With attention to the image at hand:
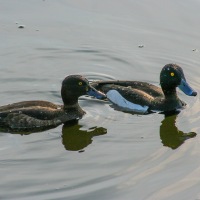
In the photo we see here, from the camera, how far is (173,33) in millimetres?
16719

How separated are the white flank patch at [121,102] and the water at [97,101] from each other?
0.23 metres

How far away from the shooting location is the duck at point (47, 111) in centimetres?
1236

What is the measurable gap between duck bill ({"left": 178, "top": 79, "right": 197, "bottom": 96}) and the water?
10.7 inches

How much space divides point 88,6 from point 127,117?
577 cm

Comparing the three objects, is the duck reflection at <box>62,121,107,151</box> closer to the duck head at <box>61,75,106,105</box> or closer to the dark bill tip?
the duck head at <box>61,75,106,105</box>

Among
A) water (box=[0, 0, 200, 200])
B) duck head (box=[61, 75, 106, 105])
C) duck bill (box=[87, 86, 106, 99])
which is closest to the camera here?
water (box=[0, 0, 200, 200])

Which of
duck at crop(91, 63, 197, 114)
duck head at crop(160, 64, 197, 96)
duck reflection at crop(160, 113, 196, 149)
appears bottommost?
duck reflection at crop(160, 113, 196, 149)

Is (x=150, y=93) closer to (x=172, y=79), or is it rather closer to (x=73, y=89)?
(x=172, y=79)

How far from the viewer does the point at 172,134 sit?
41.5 feet

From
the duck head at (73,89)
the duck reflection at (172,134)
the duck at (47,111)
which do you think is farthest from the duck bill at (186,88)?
the duck head at (73,89)

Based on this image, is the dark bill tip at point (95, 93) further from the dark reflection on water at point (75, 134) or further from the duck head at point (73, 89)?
the dark reflection on water at point (75, 134)

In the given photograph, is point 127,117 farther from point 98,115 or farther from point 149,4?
point 149,4

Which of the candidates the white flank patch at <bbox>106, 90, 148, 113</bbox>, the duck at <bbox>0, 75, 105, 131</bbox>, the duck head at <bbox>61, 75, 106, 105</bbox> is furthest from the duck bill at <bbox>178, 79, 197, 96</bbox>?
the duck head at <bbox>61, 75, 106, 105</bbox>

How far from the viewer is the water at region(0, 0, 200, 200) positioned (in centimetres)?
1044
